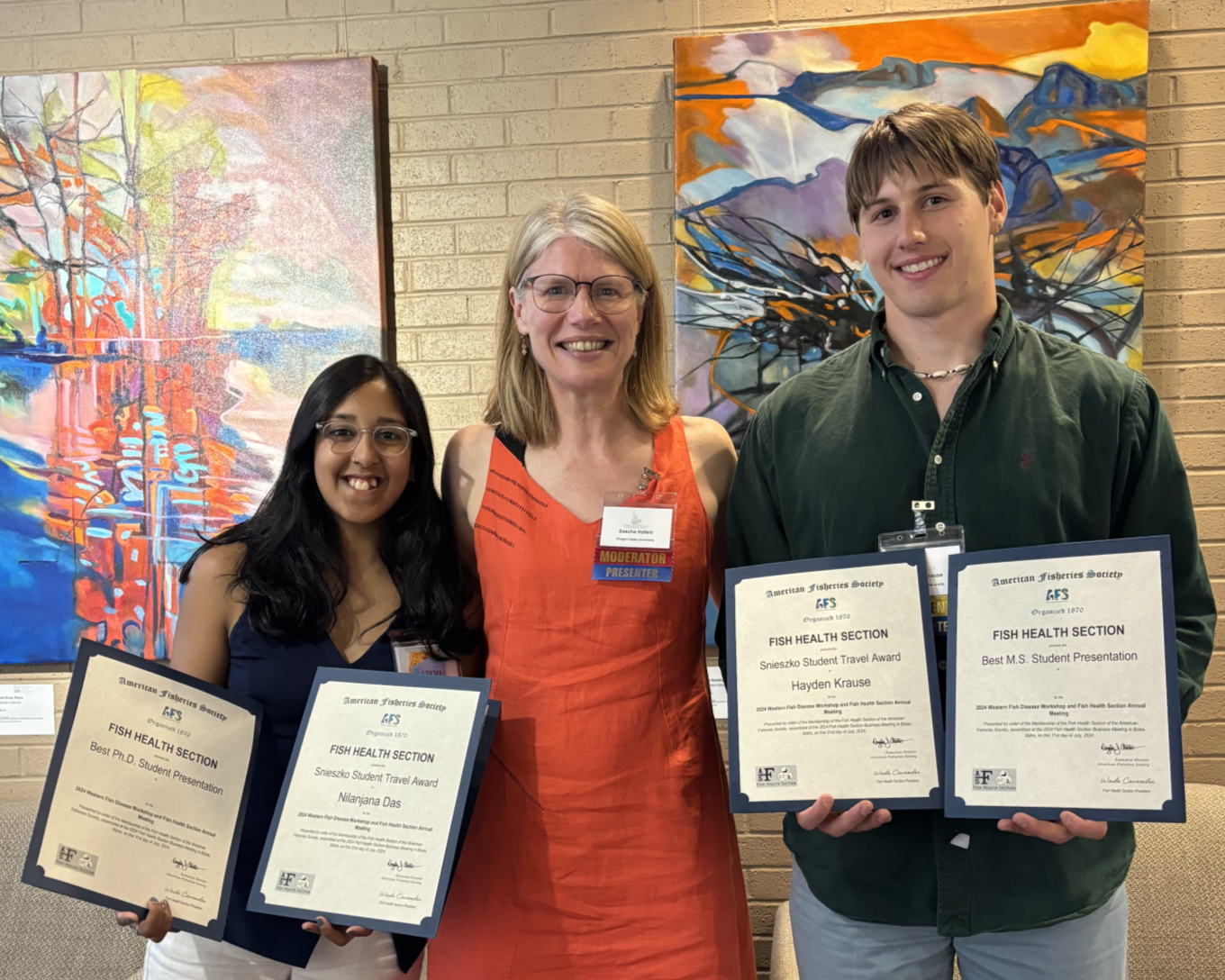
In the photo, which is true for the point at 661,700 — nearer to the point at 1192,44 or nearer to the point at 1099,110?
the point at 1099,110

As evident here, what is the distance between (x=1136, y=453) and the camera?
140cm

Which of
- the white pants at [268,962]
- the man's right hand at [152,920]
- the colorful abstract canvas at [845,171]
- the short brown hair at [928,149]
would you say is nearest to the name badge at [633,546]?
the short brown hair at [928,149]

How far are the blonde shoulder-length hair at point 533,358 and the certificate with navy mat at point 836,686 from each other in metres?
0.58

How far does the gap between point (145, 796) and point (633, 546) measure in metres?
0.91

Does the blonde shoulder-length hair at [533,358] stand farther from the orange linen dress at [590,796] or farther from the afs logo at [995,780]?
the afs logo at [995,780]

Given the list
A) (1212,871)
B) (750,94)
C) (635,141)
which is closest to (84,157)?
(635,141)

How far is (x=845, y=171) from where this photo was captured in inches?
102

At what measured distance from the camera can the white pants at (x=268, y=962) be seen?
162 centimetres

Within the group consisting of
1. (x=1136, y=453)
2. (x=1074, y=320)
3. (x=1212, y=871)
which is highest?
(x=1074, y=320)

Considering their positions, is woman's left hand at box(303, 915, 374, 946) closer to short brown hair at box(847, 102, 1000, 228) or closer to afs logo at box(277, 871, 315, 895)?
afs logo at box(277, 871, 315, 895)

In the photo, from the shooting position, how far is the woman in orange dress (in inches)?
64.2

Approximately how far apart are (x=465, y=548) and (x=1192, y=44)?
2.49 m

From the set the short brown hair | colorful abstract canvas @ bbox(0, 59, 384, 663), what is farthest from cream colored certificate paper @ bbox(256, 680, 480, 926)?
colorful abstract canvas @ bbox(0, 59, 384, 663)

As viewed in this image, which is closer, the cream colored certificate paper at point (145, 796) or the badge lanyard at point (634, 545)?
the cream colored certificate paper at point (145, 796)
